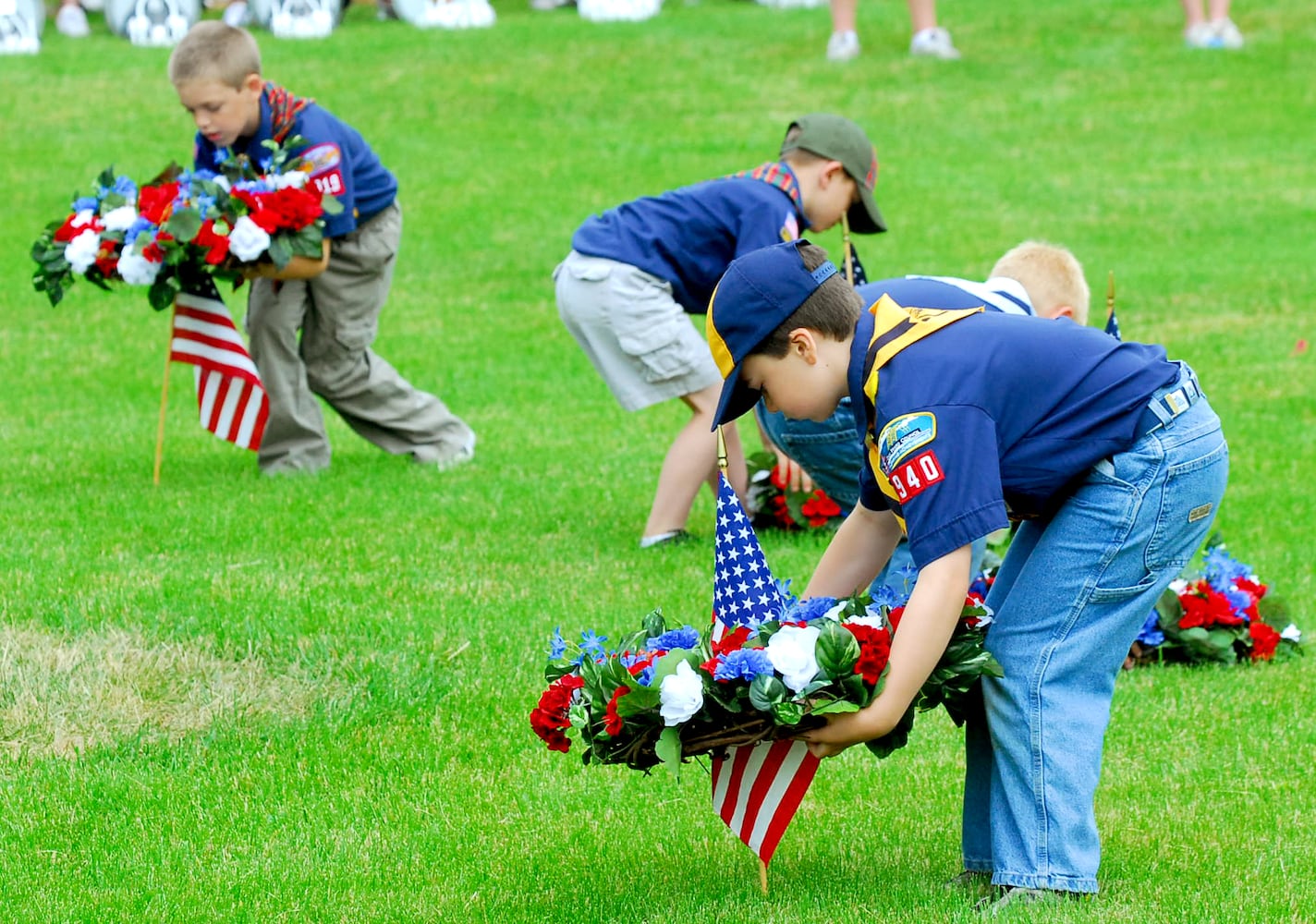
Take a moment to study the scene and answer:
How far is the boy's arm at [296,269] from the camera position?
841 centimetres

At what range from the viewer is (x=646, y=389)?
7770 mm

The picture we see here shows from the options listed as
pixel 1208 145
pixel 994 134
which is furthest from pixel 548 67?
pixel 1208 145

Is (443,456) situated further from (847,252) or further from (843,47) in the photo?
(843,47)

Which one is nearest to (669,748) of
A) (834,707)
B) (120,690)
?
(834,707)

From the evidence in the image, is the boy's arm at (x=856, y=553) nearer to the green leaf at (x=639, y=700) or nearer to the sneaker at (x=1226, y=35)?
the green leaf at (x=639, y=700)

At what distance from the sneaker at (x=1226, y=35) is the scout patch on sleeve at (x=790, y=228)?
56.4ft

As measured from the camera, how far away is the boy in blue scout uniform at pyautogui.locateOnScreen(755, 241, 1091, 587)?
432 centimetres

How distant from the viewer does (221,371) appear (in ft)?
28.7

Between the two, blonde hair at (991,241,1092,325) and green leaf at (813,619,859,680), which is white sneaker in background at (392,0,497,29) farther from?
green leaf at (813,619,859,680)

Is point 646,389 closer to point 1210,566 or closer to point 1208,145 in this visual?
point 1210,566

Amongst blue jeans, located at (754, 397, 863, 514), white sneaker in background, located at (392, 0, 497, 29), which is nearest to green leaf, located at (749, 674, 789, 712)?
blue jeans, located at (754, 397, 863, 514)

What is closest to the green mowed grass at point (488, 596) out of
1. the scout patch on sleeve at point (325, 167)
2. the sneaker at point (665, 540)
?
the sneaker at point (665, 540)

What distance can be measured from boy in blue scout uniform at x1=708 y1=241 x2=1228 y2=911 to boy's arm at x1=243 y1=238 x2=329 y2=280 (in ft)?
15.9

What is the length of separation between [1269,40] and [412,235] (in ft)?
41.1
